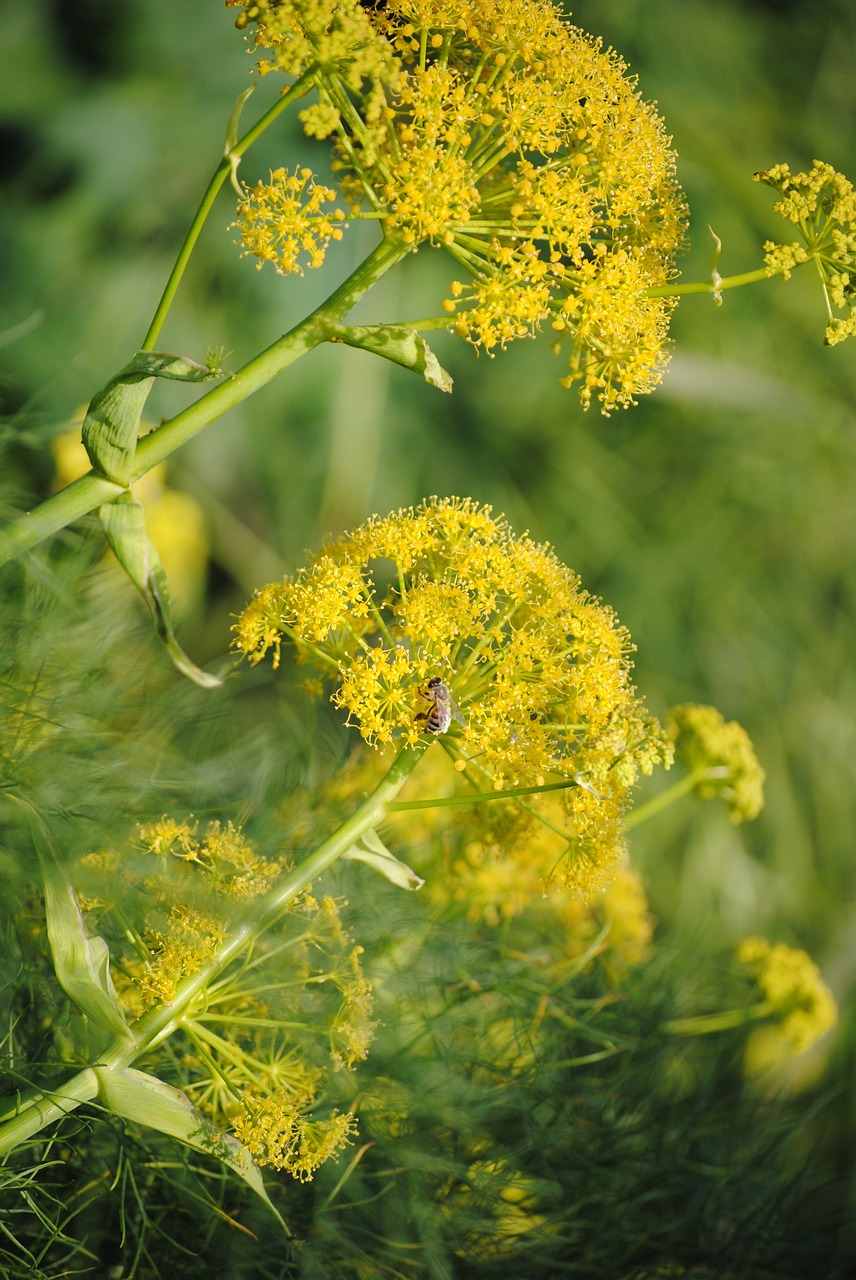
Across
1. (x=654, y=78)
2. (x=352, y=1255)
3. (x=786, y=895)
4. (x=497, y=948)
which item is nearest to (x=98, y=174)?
(x=654, y=78)

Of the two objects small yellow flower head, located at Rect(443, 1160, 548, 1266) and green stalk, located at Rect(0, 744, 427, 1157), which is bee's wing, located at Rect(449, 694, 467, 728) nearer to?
green stalk, located at Rect(0, 744, 427, 1157)

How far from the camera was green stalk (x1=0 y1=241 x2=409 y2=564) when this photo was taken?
1.26 feet

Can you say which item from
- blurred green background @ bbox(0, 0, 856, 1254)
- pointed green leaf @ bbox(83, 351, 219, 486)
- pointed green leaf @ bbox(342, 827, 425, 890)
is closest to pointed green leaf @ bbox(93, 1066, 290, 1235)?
pointed green leaf @ bbox(342, 827, 425, 890)

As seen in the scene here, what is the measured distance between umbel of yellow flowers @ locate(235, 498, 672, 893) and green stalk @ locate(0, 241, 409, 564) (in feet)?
0.29

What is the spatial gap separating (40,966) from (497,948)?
1.06ft

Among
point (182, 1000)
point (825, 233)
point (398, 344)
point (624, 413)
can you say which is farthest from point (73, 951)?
point (624, 413)

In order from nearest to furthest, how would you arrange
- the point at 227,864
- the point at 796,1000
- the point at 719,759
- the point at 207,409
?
the point at 207,409
the point at 227,864
the point at 719,759
the point at 796,1000

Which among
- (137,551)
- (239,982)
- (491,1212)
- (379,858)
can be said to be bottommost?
(491,1212)

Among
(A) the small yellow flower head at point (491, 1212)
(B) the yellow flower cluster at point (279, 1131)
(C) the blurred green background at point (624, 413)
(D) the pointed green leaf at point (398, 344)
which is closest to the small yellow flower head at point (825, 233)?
(D) the pointed green leaf at point (398, 344)

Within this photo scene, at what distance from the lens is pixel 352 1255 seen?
26.5 inches

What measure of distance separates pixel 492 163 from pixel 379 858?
28 cm

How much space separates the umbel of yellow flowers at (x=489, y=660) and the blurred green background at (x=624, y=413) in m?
0.88

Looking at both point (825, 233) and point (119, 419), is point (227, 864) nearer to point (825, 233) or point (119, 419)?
point (119, 419)

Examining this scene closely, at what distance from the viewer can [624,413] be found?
1627 mm
